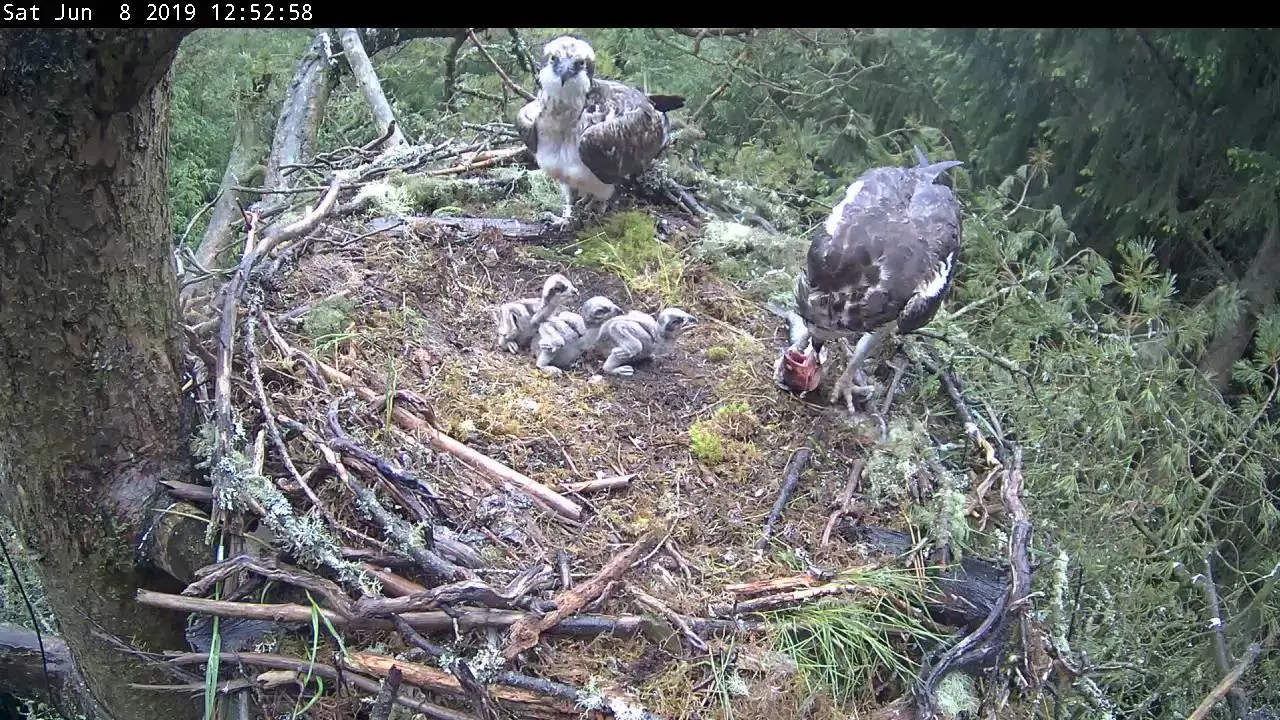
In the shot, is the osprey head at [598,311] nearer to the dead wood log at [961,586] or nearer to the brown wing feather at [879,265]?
the brown wing feather at [879,265]

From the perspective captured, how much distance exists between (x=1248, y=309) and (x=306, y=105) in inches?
202

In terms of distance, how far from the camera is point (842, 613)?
8.76ft

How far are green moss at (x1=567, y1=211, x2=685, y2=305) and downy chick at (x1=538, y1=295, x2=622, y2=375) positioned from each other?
422 millimetres

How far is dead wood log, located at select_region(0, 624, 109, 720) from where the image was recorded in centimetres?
360

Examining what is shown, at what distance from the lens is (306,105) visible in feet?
17.5

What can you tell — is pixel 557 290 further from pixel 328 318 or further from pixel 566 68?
pixel 566 68

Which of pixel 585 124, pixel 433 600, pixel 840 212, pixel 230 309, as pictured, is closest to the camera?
pixel 433 600

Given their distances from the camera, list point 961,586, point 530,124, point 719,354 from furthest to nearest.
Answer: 1. point 530,124
2. point 719,354
3. point 961,586

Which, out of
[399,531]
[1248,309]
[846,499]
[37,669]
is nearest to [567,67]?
[846,499]

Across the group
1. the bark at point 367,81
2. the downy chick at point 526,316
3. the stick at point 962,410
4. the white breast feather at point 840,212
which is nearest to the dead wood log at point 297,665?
the downy chick at point 526,316

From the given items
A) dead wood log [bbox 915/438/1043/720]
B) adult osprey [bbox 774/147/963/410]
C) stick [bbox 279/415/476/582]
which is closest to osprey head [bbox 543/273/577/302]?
adult osprey [bbox 774/147/963/410]

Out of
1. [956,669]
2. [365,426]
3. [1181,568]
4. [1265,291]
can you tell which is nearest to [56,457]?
[365,426]
